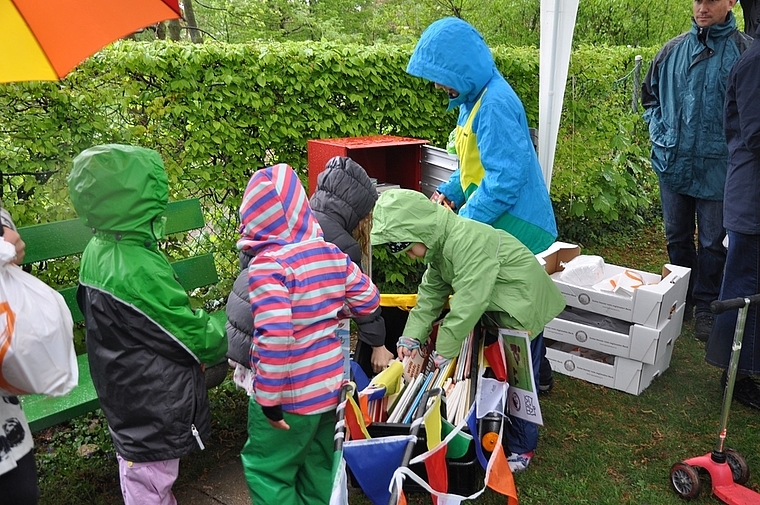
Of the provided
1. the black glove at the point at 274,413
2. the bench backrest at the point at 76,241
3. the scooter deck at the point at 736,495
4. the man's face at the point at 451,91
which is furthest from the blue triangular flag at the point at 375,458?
the man's face at the point at 451,91

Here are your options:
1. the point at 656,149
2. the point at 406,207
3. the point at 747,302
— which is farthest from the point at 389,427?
the point at 656,149

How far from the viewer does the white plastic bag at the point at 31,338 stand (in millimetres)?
1836

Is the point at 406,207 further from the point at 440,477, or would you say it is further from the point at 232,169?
the point at 232,169

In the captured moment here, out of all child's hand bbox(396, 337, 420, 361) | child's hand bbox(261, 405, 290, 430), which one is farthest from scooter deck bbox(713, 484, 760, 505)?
child's hand bbox(261, 405, 290, 430)

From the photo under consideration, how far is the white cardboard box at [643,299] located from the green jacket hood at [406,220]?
1714 millimetres

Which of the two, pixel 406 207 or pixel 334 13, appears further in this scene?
pixel 334 13

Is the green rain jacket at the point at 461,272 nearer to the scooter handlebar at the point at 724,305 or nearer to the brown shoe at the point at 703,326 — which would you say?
the scooter handlebar at the point at 724,305

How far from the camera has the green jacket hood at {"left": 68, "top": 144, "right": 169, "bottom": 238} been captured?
8.09ft

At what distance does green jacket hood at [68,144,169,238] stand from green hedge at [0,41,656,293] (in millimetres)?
1152

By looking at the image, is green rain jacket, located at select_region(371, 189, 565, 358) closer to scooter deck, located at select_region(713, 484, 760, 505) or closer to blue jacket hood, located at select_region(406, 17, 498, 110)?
blue jacket hood, located at select_region(406, 17, 498, 110)

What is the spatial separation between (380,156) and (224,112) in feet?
3.98

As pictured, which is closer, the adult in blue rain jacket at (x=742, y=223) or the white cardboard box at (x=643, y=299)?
the adult in blue rain jacket at (x=742, y=223)

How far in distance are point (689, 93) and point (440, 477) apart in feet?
11.2

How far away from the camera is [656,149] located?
5.04 m
